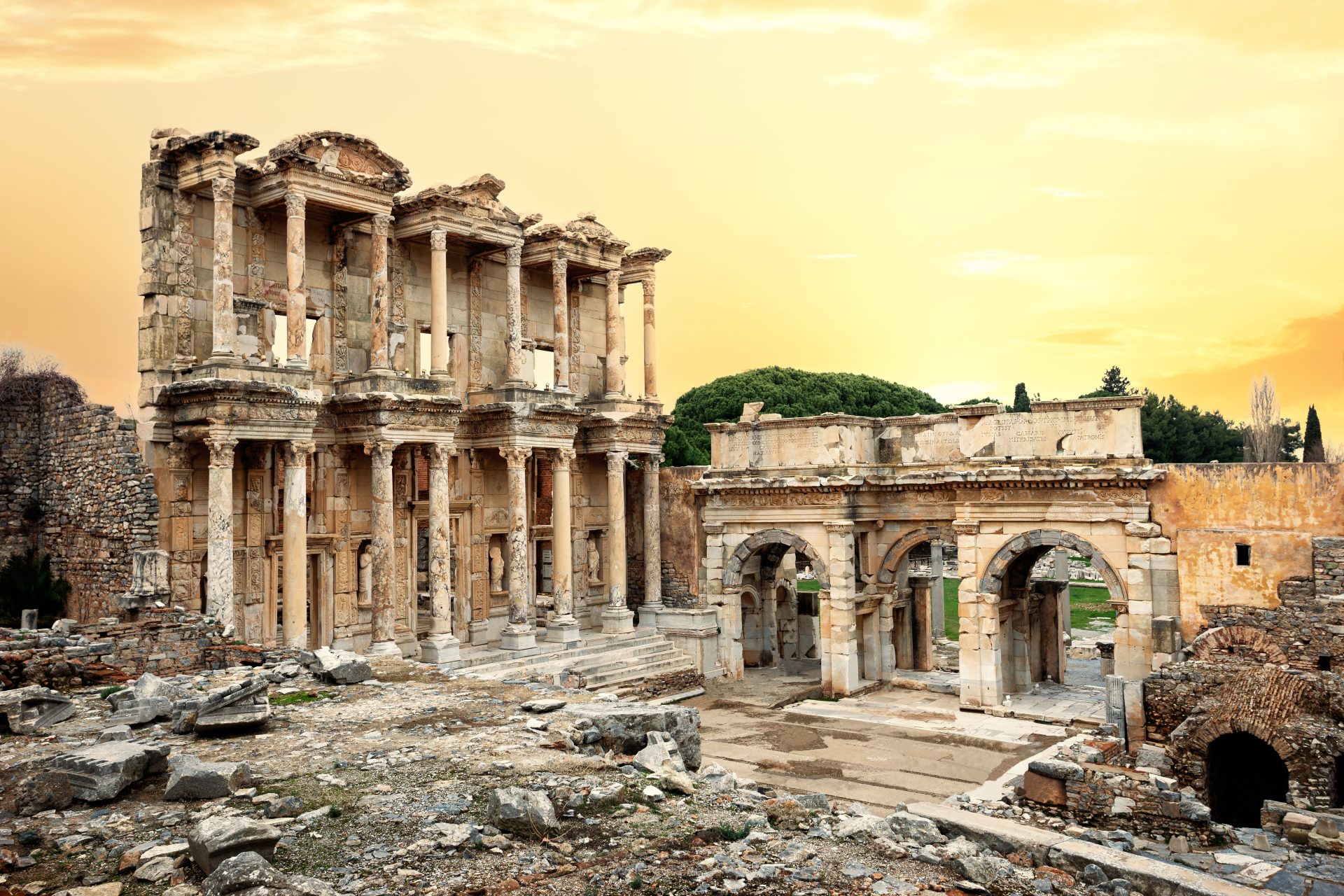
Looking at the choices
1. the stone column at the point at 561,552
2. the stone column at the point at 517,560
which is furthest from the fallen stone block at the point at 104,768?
the stone column at the point at 561,552

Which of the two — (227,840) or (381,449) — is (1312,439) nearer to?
(381,449)

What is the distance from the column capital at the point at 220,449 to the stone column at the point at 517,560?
6.79 m

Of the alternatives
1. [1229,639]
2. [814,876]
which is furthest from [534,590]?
[814,876]

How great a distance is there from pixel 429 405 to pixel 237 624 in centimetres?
575

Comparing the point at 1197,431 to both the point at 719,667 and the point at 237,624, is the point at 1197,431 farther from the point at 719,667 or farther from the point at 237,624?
the point at 237,624

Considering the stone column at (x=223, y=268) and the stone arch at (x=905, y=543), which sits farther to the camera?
the stone arch at (x=905, y=543)

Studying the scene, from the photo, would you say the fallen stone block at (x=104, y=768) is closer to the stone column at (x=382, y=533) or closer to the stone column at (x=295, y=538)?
the stone column at (x=295, y=538)

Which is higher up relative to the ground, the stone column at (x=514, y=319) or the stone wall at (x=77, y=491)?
the stone column at (x=514, y=319)

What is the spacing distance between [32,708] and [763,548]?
58.6 ft

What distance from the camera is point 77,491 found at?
20.1m

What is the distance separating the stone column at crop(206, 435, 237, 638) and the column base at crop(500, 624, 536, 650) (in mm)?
6401

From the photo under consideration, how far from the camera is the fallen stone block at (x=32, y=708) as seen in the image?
11.1 m

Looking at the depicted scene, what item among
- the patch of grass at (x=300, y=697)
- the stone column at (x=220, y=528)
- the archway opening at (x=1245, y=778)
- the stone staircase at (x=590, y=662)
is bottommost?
the archway opening at (x=1245, y=778)

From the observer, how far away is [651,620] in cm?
2623
